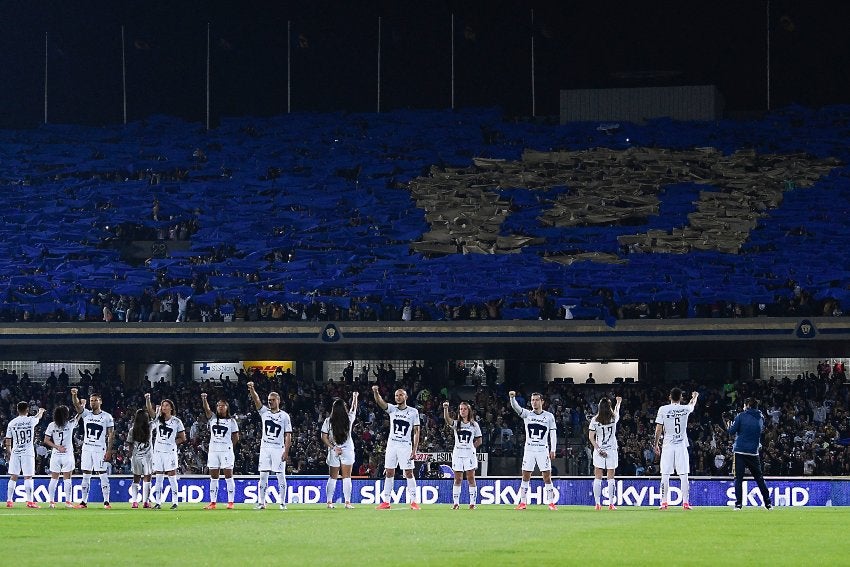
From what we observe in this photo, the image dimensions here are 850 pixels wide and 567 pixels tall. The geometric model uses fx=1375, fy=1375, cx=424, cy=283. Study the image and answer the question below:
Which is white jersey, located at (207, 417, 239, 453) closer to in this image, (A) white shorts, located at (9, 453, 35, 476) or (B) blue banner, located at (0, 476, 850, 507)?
(A) white shorts, located at (9, 453, 35, 476)

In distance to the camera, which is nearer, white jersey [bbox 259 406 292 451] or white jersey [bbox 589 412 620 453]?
white jersey [bbox 259 406 292 451]

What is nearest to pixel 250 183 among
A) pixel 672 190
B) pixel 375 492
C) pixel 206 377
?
pixel 206 377

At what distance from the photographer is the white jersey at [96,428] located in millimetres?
27375

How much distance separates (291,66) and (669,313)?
25071 mm

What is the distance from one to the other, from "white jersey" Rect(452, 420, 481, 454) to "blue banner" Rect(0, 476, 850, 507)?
6.27 meters

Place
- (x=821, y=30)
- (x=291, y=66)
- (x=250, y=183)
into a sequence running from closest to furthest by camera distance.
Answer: (x=250, y=183), (x=821, y=30), (x=291, y=66)

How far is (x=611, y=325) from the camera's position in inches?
1628

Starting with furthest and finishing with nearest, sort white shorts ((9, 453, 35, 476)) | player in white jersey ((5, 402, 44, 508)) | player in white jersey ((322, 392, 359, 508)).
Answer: white shorts ((9, 453, 35, 476)), player in white jersey ((5, 402, 44, 508)), player in white jersey ((322, 392, 359, 508))

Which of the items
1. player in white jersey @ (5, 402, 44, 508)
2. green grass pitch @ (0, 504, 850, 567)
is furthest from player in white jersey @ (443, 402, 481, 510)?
player in white jersey @ (5, 402, 44, 508)

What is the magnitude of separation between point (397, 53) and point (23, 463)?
114 feet

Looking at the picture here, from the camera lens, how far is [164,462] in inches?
1079

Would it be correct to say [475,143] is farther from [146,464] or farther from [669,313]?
[146,464]

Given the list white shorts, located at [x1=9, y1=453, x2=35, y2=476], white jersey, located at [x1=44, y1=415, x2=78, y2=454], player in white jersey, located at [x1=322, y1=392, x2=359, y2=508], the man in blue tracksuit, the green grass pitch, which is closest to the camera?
the green grass pitch

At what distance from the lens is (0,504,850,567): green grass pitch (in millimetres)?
14922
